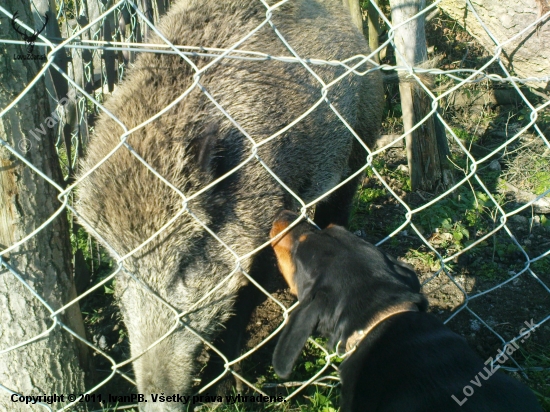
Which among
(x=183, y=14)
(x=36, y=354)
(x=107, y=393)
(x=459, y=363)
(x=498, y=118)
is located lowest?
(x=498, y=118)

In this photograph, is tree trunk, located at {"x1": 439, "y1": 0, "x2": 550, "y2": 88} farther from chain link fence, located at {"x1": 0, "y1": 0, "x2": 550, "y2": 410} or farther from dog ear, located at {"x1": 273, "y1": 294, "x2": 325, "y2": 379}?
dog ear, located at {"x1": 273, "y1": 294, "x2": 325, "y2": 379}

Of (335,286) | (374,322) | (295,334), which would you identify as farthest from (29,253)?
(374,322)

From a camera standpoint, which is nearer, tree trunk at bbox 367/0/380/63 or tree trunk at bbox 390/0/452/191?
tree trunk at bbox 390/0/452/191

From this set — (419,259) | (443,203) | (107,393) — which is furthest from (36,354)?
(443,203)

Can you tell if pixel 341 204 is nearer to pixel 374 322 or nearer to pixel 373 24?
pixel 374 322

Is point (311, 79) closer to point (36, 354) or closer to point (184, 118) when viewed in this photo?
point (184, 118)

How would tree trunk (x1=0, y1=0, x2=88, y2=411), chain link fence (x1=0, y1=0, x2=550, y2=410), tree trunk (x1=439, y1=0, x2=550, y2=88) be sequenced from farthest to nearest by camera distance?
tree trunk (x1=439, y1=0, x2=550, y2=88) → chain link fence (x1=0, y1=0, x2=550, y2=410) → tree trunk (x1=0, y1=0, x2=88, y2=411)

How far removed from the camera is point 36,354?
85.4 inches

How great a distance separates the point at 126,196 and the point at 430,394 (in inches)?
64.6

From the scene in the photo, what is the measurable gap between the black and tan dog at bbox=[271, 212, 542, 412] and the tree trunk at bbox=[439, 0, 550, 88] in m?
2.19

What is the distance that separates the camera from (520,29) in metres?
3.81

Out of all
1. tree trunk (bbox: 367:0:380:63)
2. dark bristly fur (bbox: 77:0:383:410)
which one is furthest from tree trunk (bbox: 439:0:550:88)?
tree trunk (bbox: 367:0:380:63)

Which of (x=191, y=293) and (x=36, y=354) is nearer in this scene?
(x=36, y=354)

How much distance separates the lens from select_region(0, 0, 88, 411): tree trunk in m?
1.89
